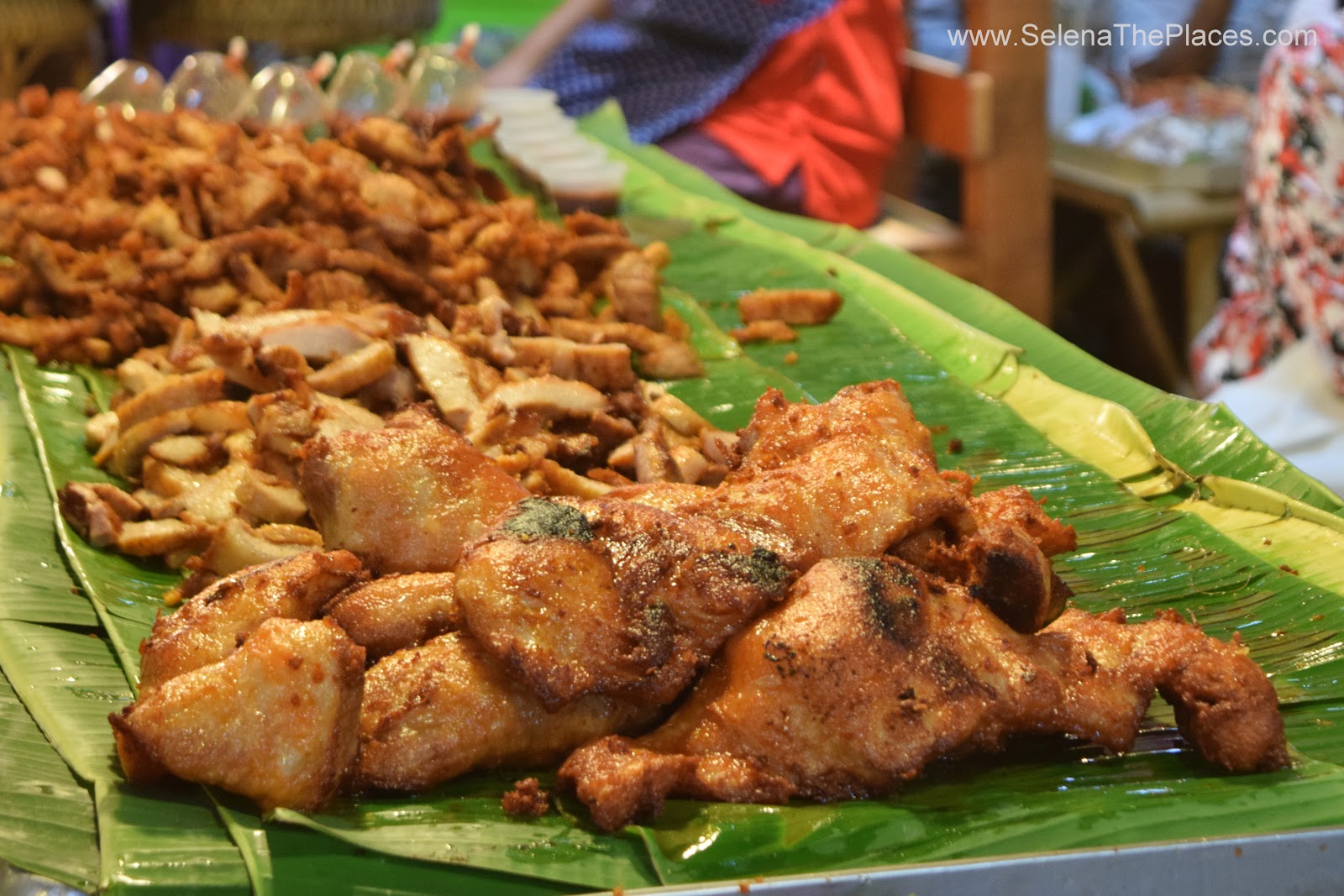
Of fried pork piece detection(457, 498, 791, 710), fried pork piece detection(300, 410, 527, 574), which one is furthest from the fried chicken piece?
fried pork piece detection(300, 410, 527, 574)

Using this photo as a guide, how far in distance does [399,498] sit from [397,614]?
27cm

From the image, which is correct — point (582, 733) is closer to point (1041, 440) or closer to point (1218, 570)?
point (1218, 570)

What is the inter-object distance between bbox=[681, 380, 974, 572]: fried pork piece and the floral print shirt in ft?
10.9

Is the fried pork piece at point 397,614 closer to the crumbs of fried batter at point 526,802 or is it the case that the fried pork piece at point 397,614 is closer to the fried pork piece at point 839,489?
the crumbs of fried batter at point 526,802

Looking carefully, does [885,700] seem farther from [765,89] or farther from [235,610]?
[765,89]

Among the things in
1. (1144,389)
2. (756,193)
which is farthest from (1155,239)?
(1144,389)

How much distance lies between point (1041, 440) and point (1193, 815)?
64.3 inches

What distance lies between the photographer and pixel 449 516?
7.69 ft

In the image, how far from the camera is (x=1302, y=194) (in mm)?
5117

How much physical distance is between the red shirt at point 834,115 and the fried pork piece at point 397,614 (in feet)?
17.0

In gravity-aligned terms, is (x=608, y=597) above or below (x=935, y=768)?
above

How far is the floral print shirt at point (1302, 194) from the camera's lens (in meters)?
4.89

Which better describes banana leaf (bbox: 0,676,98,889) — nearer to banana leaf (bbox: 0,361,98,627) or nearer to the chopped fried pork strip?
banana leaf (bbox: 0,361,98,627)

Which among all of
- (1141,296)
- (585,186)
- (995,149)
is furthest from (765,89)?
(1141,296)
